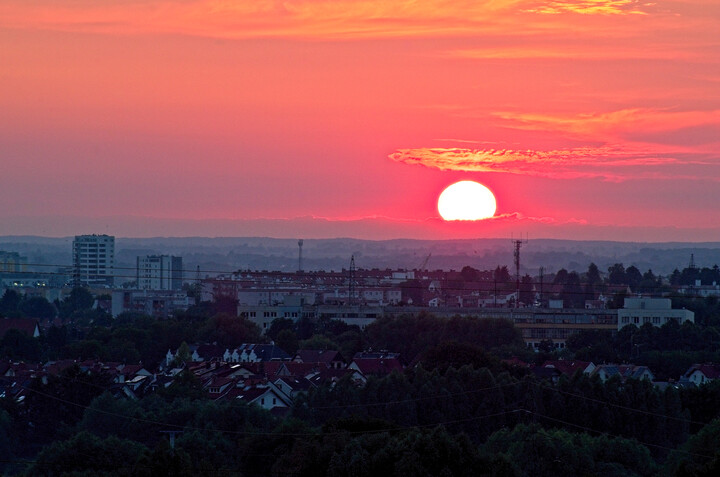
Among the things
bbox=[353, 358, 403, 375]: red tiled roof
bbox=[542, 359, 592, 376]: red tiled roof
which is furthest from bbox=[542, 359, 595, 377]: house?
bbox=[353, 358, 403, 375]: red tiled roof

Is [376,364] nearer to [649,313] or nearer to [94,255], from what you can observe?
[649,313]

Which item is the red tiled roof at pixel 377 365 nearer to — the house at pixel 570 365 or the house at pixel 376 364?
the house at pixel 376 364

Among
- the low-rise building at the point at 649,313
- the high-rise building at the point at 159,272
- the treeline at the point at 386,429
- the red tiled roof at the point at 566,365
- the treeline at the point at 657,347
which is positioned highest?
the high-rise building at the point at 159,272

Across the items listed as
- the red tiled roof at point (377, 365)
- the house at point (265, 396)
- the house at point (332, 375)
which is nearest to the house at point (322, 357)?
the red tiled roof at point (377, 365)

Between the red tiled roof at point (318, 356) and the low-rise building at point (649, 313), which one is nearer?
the red tiled roof at point (318, 356)

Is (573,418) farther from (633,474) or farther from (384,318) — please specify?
(384,318)

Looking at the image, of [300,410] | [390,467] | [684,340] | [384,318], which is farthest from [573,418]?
[384,318]

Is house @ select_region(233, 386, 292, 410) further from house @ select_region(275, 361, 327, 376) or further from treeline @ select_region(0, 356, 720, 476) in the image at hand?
house @ select_region(275, 361, 327, 376)

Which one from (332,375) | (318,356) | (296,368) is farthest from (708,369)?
(318,356)
